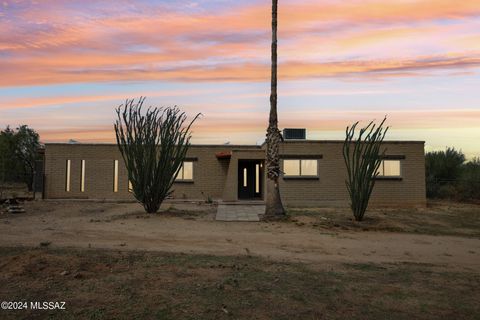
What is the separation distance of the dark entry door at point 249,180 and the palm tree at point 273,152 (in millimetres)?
11856

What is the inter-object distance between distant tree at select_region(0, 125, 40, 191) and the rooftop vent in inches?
871

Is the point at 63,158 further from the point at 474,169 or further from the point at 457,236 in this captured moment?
the point at 474,169

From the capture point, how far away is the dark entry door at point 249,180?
2838cm

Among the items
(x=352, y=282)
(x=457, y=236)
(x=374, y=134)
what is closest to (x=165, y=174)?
(x=374, y=134)

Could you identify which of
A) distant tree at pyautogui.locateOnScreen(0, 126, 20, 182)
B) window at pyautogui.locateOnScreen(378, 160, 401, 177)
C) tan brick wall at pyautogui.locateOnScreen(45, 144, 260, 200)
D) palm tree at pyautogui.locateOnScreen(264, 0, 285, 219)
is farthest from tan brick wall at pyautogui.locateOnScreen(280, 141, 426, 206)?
distant tree at pyautogui.locateOnScreen(0, 126, 20, 182)

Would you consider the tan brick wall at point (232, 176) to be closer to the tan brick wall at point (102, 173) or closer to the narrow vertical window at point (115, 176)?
the tan brick wall at point (102, 173)

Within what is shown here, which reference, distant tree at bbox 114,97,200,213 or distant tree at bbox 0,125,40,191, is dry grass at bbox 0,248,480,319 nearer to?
distant tree at bbox 114,97,200,213

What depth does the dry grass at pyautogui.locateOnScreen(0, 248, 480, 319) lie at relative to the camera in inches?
203

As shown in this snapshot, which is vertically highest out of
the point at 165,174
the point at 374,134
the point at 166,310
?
the point at 374,134

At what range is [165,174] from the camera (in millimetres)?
16984

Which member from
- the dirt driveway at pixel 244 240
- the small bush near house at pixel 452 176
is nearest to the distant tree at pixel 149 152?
the dirt driveway at pixel 244 240

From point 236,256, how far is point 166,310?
3421 millimetres

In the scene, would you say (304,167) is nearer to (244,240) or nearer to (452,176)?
(244,240)

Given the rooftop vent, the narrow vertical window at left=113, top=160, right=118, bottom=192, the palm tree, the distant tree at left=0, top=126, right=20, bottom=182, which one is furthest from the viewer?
the distant tree at left=0, top=126, right=20, bottom=182
